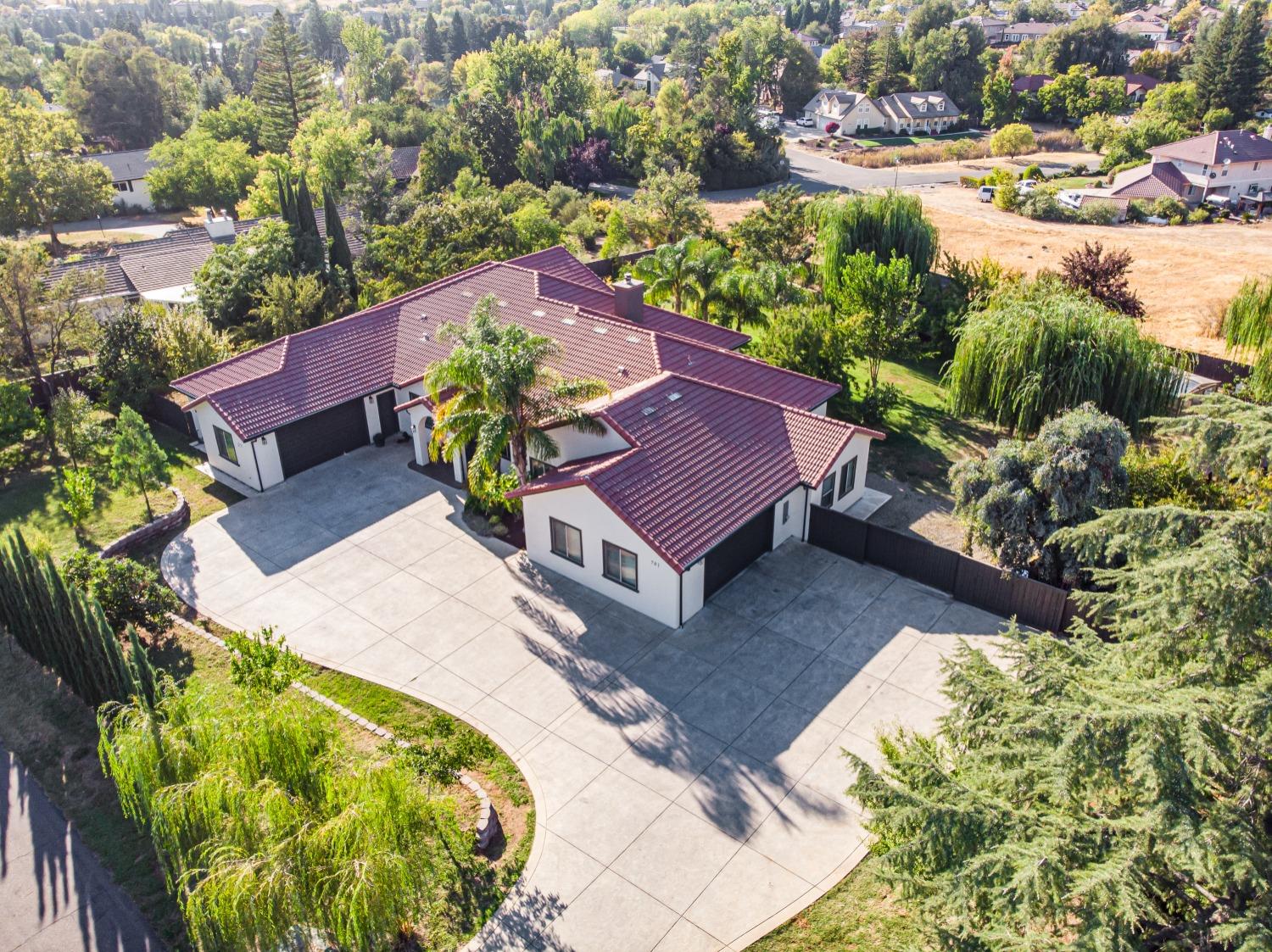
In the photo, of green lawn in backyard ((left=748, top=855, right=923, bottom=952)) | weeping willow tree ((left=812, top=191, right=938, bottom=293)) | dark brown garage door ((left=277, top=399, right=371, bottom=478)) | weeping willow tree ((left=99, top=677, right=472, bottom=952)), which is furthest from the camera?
weeping willow tree ((left=812, top=191, right=938, bottom=293))

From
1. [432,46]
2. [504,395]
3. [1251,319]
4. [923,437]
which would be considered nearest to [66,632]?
[504,395]

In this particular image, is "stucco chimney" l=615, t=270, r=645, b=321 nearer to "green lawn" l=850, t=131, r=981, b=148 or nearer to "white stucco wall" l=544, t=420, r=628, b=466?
"white stucco wall" l=544, t=420, r=628, b=466

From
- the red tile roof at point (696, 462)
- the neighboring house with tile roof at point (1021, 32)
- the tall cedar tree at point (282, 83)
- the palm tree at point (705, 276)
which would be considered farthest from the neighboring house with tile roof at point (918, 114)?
the red tile roof at point (696, 462)

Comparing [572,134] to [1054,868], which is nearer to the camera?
[1054,868]

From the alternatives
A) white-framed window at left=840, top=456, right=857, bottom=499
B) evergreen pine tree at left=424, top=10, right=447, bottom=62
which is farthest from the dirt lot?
evergreen pine tree at left=424, top=10, right=447, bottom=62

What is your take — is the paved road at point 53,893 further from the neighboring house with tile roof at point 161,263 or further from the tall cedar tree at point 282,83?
the tall cedar tree at point 282,83

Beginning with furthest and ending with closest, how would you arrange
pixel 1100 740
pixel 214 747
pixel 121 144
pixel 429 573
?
pixel 121 144 → pixel 429 573 → pixel 214 747 → pixel 1100 740

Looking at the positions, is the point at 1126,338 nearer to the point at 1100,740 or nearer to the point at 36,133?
the point at 1100,740

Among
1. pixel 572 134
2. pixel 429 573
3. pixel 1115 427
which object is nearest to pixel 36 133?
pixel 572 134
